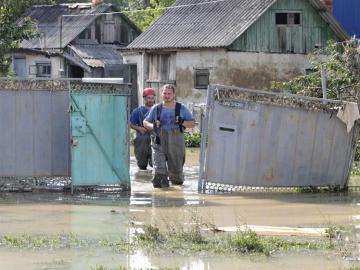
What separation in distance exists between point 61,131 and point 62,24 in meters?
31.1

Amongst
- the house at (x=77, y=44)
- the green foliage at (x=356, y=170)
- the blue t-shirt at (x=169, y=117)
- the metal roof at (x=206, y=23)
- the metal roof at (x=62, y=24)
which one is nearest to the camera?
the blue t-shirt at (x=169, y=117)

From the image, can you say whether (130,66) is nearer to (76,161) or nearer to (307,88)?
(307,88)

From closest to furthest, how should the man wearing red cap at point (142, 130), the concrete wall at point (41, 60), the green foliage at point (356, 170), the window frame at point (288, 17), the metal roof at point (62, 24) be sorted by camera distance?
the man wearing red cap at point (142, 130) < the green foliage at point (356, 170) < the window frame at point (288, 17) < the concrete wall at point (41, 60) < the metal roof at point (62, 24)

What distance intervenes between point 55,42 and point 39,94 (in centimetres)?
2996

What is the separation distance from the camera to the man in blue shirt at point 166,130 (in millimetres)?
15047

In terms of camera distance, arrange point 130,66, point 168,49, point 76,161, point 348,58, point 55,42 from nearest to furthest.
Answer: point 76,161 → point 348,58 → point 168,49 → point 130,66 → point 55,42

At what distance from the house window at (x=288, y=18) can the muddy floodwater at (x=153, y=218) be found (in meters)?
17.5

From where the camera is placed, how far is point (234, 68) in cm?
3275

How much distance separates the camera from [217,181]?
576 inches

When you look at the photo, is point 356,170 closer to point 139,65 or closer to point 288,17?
point 288,17

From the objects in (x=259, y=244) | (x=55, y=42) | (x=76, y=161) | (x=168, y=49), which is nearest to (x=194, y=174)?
(x=76, y=161)

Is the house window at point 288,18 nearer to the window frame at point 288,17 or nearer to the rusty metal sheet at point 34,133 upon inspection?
the window frame at point 288,17

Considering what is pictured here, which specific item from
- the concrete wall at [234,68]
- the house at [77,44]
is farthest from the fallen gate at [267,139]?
the house at [77,44]

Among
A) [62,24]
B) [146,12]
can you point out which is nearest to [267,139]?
[62,24]
